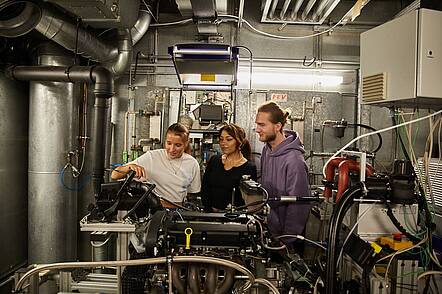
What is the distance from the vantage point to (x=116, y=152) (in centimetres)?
461

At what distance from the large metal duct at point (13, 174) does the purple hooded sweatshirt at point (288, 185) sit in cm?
245

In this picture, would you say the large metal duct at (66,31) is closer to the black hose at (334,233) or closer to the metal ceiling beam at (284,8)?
the metal ceiling beam at (284,8)

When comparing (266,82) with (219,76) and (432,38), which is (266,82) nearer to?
(219,76)

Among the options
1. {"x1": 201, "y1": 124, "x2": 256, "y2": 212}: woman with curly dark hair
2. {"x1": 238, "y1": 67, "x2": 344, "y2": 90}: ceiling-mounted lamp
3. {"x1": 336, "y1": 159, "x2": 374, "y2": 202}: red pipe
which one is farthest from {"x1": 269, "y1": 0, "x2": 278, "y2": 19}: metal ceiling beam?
{"x1": 336, "y1": 159, "x2": 374, "y2": 202}: red pipe

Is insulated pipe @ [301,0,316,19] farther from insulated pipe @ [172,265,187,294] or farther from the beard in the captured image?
insulated pipe @ [172,265,187,294]

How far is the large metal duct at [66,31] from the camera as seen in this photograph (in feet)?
9.03

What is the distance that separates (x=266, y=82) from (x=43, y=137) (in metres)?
2.57

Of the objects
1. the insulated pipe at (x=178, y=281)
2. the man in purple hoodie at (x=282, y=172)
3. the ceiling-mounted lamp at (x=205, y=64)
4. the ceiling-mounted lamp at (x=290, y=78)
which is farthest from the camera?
the ceiling-mounted lamp at (x=290, y=78)

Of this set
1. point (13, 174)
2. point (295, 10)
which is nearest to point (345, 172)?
point (295, 10)

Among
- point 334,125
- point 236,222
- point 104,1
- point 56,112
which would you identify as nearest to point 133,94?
point 56,112

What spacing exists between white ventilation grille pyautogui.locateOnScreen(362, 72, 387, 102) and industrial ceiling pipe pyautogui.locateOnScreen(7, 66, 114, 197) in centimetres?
212

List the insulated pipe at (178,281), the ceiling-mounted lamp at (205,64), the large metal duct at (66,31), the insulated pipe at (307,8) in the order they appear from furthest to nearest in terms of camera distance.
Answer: the insulated pipe at (307,8), the ceiling-mounted lamp at (205,64), the large metal duct at (66,31), the insulated pipe at (178,281)

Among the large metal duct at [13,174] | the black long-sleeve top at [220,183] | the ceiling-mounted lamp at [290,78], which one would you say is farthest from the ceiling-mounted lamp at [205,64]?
the large metal duct at [13,174]

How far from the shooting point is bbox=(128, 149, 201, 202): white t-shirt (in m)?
2.80
